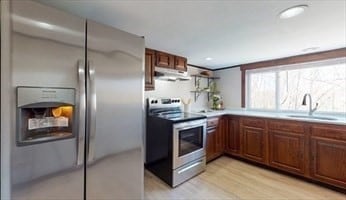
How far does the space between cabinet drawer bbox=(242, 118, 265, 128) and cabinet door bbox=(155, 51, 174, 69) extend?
5.48 ft

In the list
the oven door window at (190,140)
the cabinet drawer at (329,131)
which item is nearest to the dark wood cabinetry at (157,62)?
the oven door window at (190,140)

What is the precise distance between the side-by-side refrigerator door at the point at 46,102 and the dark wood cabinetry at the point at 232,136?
9.43 ft


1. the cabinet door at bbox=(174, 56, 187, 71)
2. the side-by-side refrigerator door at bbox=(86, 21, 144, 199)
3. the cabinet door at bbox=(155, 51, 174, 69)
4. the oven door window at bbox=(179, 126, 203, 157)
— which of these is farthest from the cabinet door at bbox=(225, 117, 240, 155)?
the side-by-side refrigerator door at bbox=(86, 21, 144, 199)

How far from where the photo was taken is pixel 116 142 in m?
1.52

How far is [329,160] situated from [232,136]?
1.47m

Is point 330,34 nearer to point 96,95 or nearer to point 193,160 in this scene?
point 193,160

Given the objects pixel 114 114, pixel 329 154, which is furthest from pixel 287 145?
pixel 114 114

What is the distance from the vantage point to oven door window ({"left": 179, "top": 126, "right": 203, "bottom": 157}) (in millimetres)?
2584

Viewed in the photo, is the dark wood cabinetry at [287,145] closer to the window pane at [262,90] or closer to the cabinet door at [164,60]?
the window pane at [262,90]

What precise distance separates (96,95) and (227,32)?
1.63 metres

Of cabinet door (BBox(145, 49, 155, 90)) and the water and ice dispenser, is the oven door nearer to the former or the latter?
cabinet door (BBox(145, 49, 155, 90))

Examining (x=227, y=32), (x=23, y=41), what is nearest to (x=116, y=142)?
(x=23, y=41)

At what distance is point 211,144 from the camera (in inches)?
130

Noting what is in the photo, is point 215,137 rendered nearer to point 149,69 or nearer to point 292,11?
point 149,69
